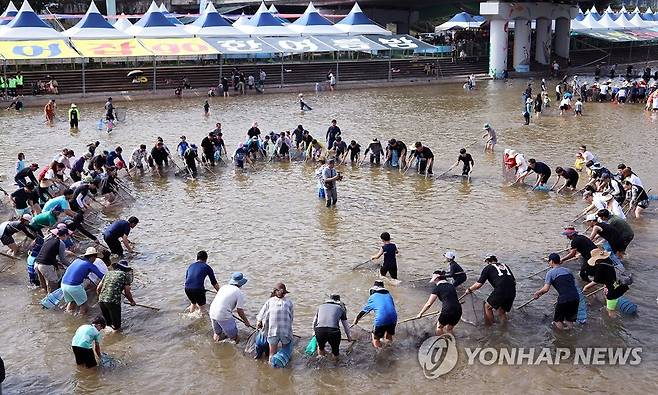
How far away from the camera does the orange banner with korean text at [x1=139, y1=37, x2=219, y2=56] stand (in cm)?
4047

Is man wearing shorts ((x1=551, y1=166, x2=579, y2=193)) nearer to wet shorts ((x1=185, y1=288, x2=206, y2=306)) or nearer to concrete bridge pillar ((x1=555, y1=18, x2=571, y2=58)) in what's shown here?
wet shorts ((x1=185, y1=288, x2=206, y2=306))

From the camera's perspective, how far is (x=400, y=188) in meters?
19.5

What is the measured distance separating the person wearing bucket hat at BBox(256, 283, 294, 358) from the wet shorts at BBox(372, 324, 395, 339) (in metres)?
1.30

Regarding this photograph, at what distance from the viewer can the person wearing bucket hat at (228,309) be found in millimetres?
10008

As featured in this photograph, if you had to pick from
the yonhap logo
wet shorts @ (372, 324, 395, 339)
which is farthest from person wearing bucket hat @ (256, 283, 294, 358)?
the yonhap logo

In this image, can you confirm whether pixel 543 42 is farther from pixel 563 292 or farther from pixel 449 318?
pixel 449 318

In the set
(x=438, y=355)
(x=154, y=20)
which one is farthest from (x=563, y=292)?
(x=154, y=20)

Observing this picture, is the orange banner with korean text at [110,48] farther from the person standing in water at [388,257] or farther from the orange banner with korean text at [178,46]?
the person standing in water at [388,257]

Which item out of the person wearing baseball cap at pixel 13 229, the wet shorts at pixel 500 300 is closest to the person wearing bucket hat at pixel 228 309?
the wet shorts at pixel 500 300

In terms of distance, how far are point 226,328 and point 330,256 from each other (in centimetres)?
430

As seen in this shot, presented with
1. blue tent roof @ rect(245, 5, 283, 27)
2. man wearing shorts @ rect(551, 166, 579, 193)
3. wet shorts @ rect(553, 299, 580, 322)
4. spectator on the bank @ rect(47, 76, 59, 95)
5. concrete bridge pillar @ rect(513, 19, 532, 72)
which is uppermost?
blue tent roof @ rect(245, 5, 283, 27)

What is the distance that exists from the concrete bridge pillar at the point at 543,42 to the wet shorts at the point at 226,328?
5076 cm

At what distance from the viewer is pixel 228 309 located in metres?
10.0

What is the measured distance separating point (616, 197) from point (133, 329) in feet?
37.3
